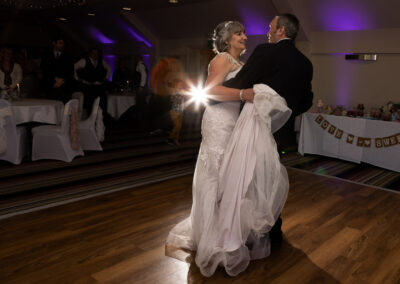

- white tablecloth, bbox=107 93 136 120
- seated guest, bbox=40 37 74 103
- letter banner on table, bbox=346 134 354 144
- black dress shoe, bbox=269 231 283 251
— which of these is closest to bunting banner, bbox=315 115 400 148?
letter banner on table, bbox=346 134 354 144

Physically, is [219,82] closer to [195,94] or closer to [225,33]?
[225,33]

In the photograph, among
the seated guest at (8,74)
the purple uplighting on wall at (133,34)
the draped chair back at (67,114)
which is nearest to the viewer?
the draped chair back at (67,114)

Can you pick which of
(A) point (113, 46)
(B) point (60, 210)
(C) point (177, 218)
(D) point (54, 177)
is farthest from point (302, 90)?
(A) point (113, 46)

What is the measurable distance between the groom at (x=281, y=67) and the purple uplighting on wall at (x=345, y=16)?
14.9 ft

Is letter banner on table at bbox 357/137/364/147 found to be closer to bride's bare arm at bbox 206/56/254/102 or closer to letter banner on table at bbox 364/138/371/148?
letter banner on table at bbox 364/138/371/148

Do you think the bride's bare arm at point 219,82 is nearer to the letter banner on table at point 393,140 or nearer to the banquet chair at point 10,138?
the banquet chair at point 10,138

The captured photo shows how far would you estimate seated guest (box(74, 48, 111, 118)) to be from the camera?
262 inches

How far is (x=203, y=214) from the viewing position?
2258 millimetres

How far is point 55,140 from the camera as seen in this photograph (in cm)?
461

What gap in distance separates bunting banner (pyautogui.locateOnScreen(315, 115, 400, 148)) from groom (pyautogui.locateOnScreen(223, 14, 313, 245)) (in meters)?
3.33

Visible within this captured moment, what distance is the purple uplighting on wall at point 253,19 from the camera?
24.1 feet

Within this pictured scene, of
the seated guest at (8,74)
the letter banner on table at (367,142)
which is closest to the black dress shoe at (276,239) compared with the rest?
the letter banner on table at (367,142)

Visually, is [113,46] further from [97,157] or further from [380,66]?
[380,66]

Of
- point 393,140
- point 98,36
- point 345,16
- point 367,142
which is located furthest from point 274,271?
point 98,36
